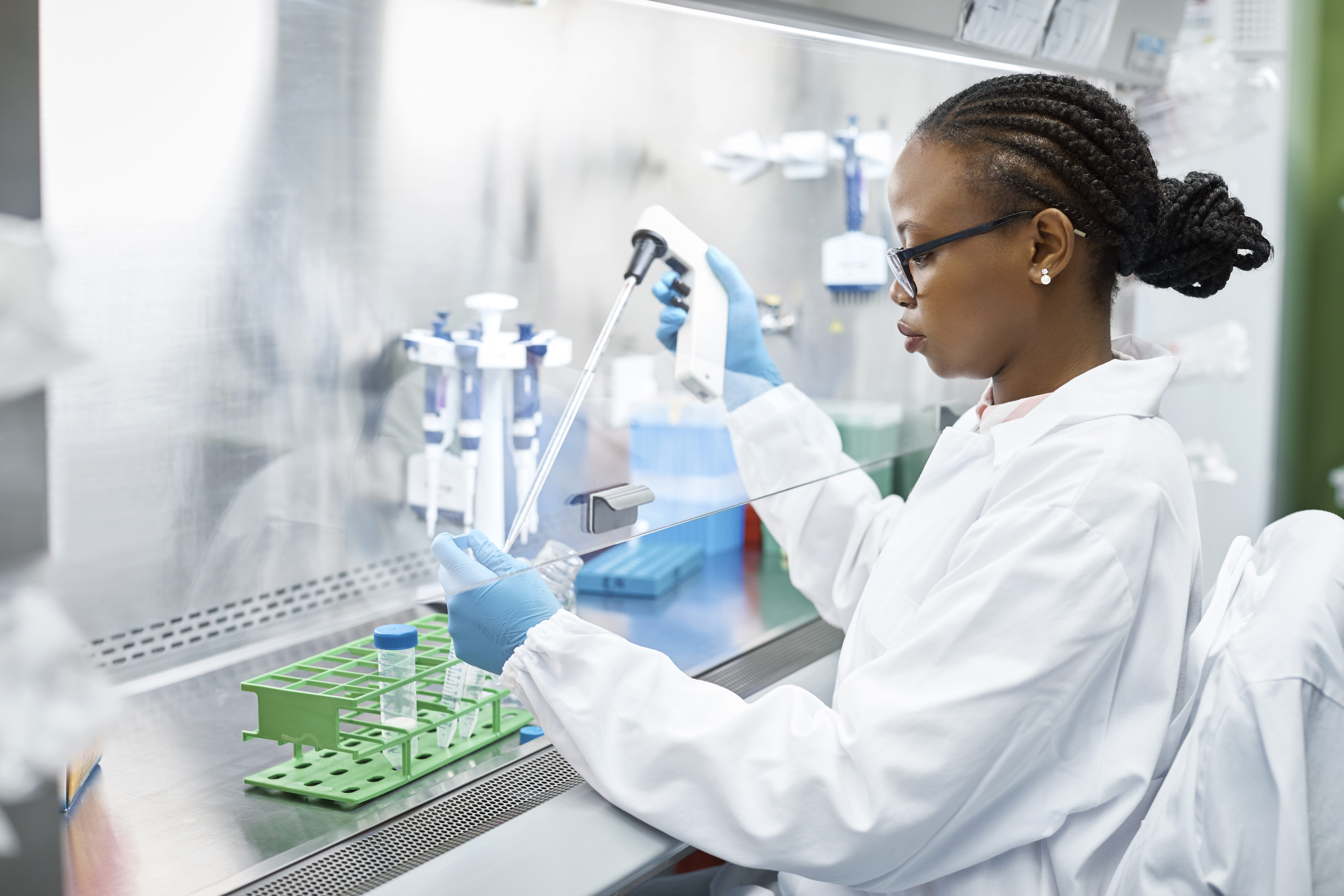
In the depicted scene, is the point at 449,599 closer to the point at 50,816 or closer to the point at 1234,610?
the point at 50,816

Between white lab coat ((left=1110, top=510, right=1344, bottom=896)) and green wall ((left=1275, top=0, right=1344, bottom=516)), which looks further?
green wall ((left=1275, top=0, right=1344, bottom=516))

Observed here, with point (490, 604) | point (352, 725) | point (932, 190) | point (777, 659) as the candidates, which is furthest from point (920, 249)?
point (352, 725)

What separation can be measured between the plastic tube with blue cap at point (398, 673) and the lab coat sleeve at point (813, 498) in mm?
526

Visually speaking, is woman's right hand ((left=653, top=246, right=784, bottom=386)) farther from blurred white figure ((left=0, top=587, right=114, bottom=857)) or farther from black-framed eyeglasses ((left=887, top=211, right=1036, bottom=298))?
blurred white figure ((left=0, top=587, right=114, bottom=857))

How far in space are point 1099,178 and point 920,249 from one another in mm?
191

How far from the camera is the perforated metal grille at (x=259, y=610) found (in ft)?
4.15

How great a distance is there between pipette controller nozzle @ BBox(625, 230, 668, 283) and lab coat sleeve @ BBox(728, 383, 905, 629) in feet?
0.80

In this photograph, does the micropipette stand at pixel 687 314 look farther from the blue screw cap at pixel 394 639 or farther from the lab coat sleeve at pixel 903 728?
the lab coat sleeve at pixel 903 728

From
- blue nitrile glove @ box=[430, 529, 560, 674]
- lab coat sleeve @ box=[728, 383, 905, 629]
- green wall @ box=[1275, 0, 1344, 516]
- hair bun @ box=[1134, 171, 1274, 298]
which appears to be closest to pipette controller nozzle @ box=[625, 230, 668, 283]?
lab coat sleeve @ box=[728, 383, 905, 629]

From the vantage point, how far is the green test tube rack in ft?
3.65

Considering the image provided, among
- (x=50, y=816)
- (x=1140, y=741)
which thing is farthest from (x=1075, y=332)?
(x=50, y=816)

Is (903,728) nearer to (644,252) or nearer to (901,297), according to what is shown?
(901,297)

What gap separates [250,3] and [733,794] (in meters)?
1.07

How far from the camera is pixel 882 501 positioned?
1646 mm
